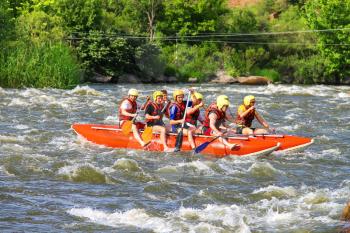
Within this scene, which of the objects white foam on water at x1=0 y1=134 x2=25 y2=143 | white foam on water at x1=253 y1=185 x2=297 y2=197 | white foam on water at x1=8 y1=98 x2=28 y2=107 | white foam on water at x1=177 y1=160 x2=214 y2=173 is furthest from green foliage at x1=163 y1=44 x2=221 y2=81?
white foam on water at x1=253 y1=185 x2=297 y2=197

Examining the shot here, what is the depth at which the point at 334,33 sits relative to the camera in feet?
159

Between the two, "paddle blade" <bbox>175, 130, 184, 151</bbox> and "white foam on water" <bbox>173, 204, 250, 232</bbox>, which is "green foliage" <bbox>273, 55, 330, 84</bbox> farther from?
"white foam on water" <bbox>173, 204, 250, 232</bbox>

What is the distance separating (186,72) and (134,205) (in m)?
38.4

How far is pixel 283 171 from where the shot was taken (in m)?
13.3

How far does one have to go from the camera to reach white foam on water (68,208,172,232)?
8.98 meters

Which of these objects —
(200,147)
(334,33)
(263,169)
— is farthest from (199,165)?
(334,33)

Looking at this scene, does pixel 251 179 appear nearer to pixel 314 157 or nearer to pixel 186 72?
pixel 314 157

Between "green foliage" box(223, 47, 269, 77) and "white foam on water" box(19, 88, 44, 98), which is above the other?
"white foam on water" box(19, 88, 44, 98)

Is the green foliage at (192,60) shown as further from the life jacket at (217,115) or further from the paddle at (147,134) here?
the paddle at (147,134)

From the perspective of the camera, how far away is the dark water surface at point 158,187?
9125mm

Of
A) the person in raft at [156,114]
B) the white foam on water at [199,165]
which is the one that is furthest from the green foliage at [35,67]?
the white foam on water at [199,165]

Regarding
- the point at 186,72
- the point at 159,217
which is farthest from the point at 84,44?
the point at 159,217

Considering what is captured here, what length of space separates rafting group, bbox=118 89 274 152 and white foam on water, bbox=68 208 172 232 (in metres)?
5.64

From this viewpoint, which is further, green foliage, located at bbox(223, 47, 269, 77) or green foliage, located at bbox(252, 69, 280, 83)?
green foliage, located at bbox(223, 47, 269, 77)
